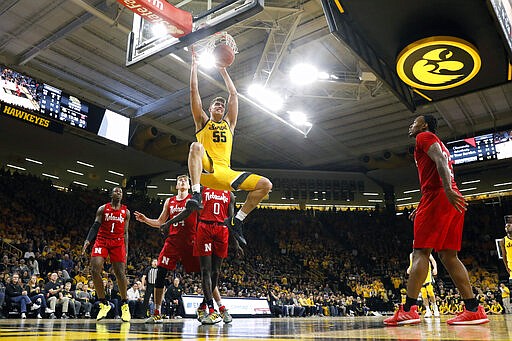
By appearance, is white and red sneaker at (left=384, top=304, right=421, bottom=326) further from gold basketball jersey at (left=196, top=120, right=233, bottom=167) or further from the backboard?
the backboard

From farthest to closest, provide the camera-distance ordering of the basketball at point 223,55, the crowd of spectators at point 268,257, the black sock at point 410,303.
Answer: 1. the crowd of spectators at point 268,257
2. the basketball at point 223,55
3. the black sock at point 410,303

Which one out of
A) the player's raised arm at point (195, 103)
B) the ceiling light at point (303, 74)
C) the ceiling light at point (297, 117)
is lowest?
the player's raised arm at point (195, 103)

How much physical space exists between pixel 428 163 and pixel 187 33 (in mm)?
5068

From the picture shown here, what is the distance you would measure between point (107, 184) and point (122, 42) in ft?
42.9

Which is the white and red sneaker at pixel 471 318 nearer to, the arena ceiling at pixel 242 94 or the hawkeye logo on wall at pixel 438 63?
the hawkeye logo on wall at pixel 438 63

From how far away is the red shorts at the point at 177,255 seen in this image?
5.49 metres

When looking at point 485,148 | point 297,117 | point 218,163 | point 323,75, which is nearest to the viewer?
point 218,163

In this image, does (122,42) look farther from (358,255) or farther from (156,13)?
(358,255)

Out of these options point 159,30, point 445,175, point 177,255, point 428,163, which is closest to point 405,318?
point 445,175

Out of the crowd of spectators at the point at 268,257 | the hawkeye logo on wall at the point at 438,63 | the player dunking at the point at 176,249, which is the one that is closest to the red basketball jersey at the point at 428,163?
the hawkeye logo on wall at the point at 438,63

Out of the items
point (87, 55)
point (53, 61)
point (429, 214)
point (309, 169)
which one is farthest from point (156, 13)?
point (309, 169)

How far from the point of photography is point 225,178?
174 inches

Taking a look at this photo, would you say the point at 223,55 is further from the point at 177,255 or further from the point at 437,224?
the point at 437,224

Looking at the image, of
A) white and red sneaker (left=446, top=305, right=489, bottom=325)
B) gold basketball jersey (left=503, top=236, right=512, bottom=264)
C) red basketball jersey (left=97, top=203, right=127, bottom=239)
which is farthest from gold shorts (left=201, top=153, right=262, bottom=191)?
gold basketball jersey (left=503, top=236, right=512, bottom=264)
